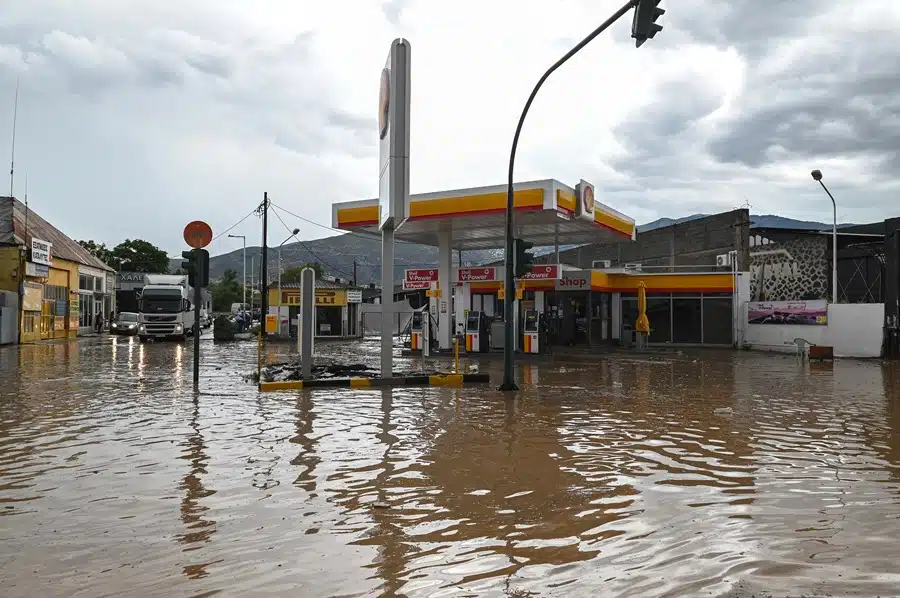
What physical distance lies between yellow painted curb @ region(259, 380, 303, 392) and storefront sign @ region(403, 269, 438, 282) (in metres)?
13.0

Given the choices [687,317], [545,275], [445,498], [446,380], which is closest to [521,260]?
[446,380]

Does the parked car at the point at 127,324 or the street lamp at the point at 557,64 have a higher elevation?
the street lamp at the point at 557,64

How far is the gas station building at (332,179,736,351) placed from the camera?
78.8ft

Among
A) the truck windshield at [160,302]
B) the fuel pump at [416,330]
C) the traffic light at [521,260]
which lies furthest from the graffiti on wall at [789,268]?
the truck windshield at [160,302]

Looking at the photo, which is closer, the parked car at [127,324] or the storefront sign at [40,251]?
the storefront sign at [40,251]

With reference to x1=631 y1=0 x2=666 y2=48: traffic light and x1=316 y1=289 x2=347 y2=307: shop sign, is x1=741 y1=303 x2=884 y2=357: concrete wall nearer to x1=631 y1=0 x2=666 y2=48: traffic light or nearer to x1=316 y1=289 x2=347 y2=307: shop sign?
x1=631 y1=0 x2=666 y2=48: traffic light

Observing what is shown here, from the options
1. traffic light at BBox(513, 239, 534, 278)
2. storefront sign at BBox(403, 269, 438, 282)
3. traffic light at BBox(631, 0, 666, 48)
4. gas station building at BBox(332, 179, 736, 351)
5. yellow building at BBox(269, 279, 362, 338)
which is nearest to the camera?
traffic light at BBox(631, 0, 666, 48)

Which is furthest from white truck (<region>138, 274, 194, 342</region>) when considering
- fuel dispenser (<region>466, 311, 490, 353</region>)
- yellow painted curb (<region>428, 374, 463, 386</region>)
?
yellow painted curb (<region>428, 374, 463, 386</region>)

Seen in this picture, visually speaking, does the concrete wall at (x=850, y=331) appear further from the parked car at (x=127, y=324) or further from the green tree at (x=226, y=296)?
the green tree at (x=226, y=296)

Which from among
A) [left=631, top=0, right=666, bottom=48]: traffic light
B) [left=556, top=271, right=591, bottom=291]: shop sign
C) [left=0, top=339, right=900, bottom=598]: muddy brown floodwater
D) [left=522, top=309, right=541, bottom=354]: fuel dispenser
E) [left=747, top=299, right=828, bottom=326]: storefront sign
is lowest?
[left=0, top=339, right=900, bottom=598]: muddy brown floodwater

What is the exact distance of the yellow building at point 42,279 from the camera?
110ft

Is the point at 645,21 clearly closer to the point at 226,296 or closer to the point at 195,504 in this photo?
the point at 195,504

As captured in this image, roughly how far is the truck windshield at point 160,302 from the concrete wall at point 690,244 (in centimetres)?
2248

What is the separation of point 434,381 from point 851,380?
10.2 meters
